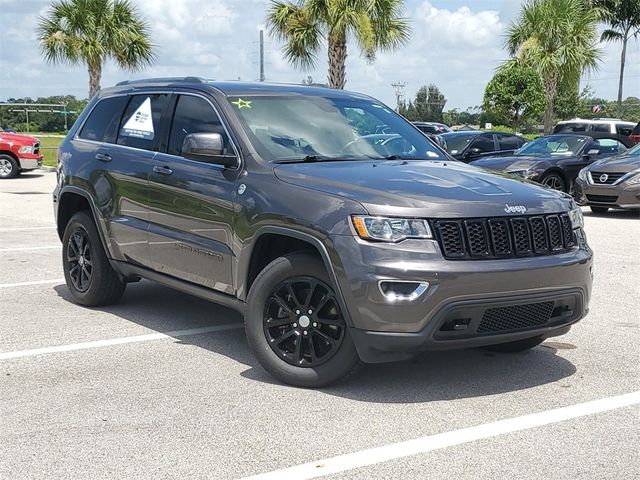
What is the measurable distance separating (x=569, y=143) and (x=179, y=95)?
496 inches

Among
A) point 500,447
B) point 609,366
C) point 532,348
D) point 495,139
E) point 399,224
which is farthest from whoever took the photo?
point 495,139

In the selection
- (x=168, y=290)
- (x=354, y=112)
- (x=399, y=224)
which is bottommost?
(x=168, y=290)

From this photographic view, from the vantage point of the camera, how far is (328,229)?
4.77 metres

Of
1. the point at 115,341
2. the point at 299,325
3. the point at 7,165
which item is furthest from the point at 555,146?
the point at 7,165

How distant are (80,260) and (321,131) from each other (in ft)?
8.50

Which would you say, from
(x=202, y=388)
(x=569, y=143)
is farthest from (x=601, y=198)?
(x=202, y=388)

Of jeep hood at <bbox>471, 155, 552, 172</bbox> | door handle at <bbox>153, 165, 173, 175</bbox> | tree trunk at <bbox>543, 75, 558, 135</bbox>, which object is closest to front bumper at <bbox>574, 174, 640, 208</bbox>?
jeep hood at <bbox>471, 155, 552, 172</bbox>

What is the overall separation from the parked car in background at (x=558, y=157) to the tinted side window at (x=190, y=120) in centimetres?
1049

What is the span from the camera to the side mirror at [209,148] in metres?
5.44

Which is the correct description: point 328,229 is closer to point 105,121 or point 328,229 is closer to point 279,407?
point 279,407

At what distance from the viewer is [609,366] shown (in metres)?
5.61

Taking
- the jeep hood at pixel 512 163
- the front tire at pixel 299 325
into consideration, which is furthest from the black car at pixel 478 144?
the front tire at pixel 299 325

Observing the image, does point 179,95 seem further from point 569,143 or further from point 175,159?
point 569,143

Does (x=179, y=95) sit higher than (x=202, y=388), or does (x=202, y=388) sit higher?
(x=179, y=95)
